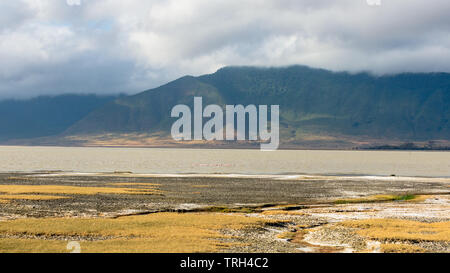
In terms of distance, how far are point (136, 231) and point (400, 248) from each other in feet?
49.8

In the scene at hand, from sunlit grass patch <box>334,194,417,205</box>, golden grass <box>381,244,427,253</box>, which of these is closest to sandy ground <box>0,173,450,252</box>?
golden grass <box>381,244,427,253</box>

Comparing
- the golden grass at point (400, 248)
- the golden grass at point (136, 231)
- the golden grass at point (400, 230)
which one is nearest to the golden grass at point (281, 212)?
the golden grass at point (136, 231)

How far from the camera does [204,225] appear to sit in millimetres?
37062

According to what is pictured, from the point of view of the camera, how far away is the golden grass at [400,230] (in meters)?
33.4

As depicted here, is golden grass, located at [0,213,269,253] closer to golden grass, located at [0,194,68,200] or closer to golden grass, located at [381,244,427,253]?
golden grass, located at [381,244,427,253]

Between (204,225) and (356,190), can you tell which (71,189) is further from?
(356,190)

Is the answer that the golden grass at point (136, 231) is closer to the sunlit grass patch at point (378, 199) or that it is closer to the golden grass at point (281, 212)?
the golden grass at point (281, 212)

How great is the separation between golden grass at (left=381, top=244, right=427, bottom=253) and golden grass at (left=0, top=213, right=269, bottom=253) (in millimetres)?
8384

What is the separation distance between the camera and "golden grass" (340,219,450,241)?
33.4m
